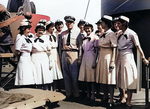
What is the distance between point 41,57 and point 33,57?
0.56 ft

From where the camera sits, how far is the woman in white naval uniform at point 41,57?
4227mm

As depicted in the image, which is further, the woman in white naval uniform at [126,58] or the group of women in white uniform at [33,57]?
the group of women in white uniform at [33,57]

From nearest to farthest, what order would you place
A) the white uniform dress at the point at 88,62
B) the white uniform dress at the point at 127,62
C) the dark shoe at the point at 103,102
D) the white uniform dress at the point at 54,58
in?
the white uniform dress at the point at 127,62 < the dark shoe at the point at 103,102 < the white uniform dress at the point at 88,62 < the white uniform dress at the point at 54,58

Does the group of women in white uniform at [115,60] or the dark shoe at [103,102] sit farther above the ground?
the group of women in white uniform at [115,60]

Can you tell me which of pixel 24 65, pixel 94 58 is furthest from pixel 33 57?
pixel 94 58

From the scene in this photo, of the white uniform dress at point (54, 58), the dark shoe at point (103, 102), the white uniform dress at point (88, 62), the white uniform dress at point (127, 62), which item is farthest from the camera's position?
the white uniform dress at point (54, 58)

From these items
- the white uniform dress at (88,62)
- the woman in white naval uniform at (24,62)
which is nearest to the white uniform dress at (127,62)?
the white uniform dress at (88,62)

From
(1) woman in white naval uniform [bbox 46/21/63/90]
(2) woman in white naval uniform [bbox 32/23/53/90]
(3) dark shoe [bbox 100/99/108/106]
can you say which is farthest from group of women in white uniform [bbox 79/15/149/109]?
(2) woman in white naval uniform [bbox 32/23/53/90]

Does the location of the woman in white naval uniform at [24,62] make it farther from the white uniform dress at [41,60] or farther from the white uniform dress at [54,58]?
the white uniform dress at [54,58]

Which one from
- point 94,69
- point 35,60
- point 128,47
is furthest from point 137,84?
point 35,60

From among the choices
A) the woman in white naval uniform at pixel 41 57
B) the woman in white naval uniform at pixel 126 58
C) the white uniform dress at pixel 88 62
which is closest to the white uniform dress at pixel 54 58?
the woman in white naval uniform at pixel 41 57

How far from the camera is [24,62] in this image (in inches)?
160

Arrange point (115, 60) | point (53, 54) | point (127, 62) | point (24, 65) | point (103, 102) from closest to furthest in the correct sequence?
1. point (127, 62)
2. point (115, 60)
3. point (24, 65)
4. point (103, 102)
5. point (53, 54)

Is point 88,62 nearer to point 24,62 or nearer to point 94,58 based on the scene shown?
point 94,58
